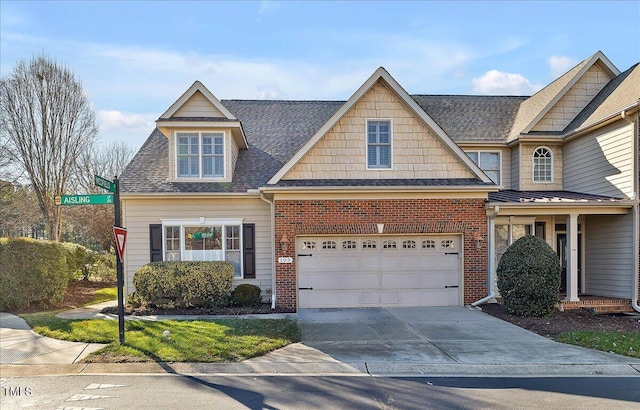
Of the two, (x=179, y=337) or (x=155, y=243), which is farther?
(x=155, y=243)

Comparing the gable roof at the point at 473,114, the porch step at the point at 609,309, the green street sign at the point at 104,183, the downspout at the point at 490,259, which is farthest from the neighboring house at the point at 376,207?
the green street sign at the point at 104,183

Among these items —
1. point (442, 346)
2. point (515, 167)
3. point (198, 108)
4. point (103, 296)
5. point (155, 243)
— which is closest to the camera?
point (442, 346)

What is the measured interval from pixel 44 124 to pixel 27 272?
37.3 feet

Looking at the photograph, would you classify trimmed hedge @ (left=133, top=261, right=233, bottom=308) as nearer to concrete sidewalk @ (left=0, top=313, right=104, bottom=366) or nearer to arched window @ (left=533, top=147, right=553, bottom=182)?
concrete sidewalk @ (left=0, top=313, right=104, bottom=366)

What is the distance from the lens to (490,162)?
52.7 feet

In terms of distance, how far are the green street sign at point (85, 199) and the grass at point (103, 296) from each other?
23.9 feet

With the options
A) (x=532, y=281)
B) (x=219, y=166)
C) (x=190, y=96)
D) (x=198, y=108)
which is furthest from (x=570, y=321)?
(x=190, y=96)

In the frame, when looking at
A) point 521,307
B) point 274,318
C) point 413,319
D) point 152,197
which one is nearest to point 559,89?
point 521,307

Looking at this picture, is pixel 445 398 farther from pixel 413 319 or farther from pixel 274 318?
pixel 274 318

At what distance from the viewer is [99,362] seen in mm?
7297

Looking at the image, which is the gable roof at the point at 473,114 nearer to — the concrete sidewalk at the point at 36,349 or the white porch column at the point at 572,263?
the white porch column at the point at 572,263

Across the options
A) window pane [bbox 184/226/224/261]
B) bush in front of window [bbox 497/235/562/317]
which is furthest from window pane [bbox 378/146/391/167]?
window pane [bbox 184/226/224/261]

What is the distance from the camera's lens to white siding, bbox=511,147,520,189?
15.4 metres

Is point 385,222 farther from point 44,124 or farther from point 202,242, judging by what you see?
point 44,124
